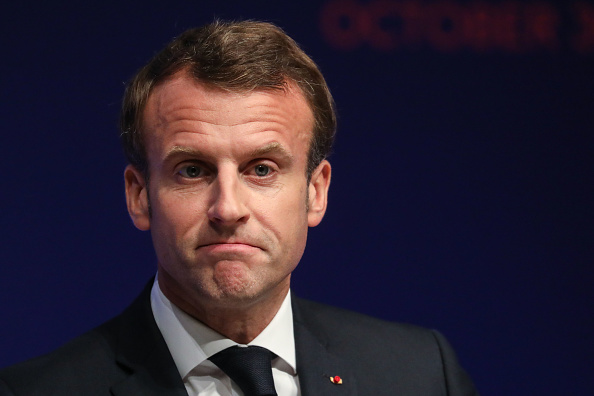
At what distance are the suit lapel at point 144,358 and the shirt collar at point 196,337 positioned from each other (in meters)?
0.02

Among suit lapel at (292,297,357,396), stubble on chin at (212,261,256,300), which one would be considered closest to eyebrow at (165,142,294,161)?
stubble on chin at (212,261,256,300)

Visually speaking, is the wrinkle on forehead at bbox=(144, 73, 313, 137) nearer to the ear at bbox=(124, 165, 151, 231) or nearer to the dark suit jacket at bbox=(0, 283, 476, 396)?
the ear at bbox=(124, 165, 151, 231)

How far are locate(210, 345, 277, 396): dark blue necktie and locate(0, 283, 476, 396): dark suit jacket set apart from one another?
0.12 m

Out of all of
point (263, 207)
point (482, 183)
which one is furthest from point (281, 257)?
point (482, 183)

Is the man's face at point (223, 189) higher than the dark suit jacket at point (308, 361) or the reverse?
higher

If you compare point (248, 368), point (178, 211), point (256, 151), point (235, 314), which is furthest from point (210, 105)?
point (248, 368)

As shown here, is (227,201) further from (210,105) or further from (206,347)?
(206,347)

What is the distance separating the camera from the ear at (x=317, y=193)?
2510 millimetres

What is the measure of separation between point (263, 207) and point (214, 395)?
0.50 metres

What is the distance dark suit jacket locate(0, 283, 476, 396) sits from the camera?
2.29 m

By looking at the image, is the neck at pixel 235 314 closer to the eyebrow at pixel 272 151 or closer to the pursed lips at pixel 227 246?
the pursed lips at pixel 227 246

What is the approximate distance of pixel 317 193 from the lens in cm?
256

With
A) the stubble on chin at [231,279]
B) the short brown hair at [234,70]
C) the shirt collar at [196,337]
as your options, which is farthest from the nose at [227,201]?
the shirt collar at [196,337]

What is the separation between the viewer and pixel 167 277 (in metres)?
2.41
